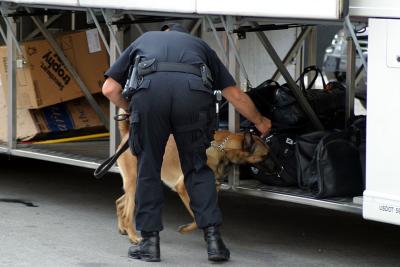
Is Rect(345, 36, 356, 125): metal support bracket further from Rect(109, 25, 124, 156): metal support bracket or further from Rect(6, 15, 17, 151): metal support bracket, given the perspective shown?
Rect(6, 15, 17, 151): metal support bracket

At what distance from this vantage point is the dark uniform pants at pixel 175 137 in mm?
5836

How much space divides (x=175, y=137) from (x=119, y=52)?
4.26 ft

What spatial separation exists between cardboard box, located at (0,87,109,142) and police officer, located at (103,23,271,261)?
7.46 ft

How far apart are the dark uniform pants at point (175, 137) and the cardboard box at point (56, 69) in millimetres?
2421

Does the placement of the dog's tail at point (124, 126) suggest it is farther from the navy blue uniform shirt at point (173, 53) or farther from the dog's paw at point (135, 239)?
the dog's paw at point (135, 239)

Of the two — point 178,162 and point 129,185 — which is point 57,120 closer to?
point 129,185

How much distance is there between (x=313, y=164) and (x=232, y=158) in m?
0.56

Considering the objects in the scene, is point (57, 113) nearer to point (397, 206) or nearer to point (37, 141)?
point (37, 141)

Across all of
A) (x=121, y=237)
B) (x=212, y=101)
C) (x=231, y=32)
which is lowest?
(x=121, y=237)

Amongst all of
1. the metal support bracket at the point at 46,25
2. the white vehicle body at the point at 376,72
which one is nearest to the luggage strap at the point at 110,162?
the white vehicle body at the point at 376,72

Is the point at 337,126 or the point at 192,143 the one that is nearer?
the point at 192,143

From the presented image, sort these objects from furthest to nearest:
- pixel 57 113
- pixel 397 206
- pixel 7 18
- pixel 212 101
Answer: pixel 57 113, pixel 7 18, pixel 212 101, pixel 397 206

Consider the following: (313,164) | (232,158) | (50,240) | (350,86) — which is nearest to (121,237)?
(50,240)

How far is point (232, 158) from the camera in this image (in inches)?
255
